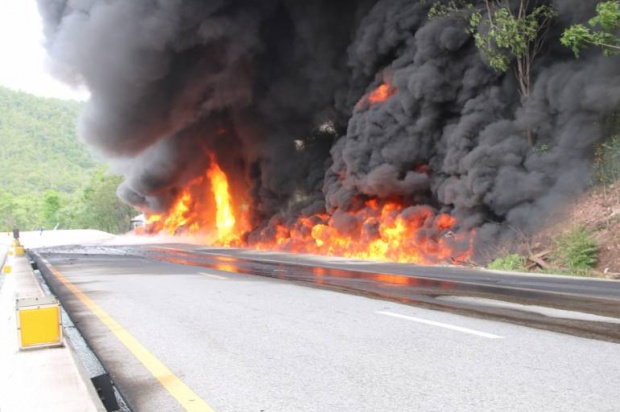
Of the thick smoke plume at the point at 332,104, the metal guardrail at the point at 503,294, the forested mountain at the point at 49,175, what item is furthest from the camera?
the forested mountain at the point at 49,175

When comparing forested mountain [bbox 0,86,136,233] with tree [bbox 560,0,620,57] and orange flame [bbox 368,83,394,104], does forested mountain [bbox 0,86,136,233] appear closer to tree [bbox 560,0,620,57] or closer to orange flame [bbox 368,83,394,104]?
orange flame [bbox 368,83,394,104]

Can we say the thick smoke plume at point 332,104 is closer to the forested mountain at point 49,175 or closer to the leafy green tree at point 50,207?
the forested mountain at point 49,175

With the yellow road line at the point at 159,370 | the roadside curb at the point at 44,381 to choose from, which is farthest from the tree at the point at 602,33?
the roadside curb at the point at 44,381

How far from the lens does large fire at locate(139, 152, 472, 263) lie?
2066 cm

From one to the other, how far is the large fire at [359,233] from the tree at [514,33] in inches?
175

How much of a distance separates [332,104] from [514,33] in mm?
15079

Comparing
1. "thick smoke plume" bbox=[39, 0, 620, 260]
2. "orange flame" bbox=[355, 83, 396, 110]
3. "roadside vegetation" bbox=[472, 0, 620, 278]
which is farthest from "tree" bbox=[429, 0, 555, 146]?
"orange flame" bbox=[355, 83, 396, 110]

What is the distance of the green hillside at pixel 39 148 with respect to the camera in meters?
116

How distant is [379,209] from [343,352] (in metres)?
20.2

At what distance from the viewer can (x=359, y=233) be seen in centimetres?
2528

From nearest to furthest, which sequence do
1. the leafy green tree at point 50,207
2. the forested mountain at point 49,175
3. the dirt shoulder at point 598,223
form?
the dirt shoulder at point 598,223 → the forested mountain at point 49,175 → the leafy green tree at point 50,207

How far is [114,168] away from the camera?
165 feet

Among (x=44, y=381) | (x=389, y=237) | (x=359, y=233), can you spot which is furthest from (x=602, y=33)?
(x=44, y=381)

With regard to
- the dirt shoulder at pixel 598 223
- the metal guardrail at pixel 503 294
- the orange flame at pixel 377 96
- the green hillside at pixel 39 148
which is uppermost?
the green hillside at pixel 39 148
